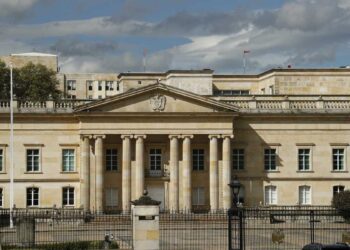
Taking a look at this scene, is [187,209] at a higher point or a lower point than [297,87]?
lower

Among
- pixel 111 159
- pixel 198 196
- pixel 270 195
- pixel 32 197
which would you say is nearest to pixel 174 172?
pixel 198 196

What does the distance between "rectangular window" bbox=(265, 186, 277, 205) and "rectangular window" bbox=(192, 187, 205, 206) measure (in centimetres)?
458

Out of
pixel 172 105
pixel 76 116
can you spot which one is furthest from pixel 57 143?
pixel 172 105

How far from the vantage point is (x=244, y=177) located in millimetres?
69750

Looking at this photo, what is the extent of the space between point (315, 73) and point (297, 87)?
188 cm

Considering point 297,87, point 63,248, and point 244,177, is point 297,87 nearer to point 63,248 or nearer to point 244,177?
point 244,177

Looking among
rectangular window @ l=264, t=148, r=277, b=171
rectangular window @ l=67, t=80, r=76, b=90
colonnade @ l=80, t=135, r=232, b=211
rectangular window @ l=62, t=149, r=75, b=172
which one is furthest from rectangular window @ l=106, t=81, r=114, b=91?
colonnade @ l=80, t=135, r=232, b=211

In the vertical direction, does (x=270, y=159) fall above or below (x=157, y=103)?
below

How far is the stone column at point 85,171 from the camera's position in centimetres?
6656

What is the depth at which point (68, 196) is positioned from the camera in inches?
2694

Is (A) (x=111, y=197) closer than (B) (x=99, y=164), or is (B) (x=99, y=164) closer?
(B) (x=99, y=164)

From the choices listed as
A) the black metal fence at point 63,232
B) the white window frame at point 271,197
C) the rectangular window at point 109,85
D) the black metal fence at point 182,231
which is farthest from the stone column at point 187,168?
the rectangular window at point 109,85

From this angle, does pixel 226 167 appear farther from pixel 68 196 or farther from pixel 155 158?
pixel 68 196

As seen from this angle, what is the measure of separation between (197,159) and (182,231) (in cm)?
1860
